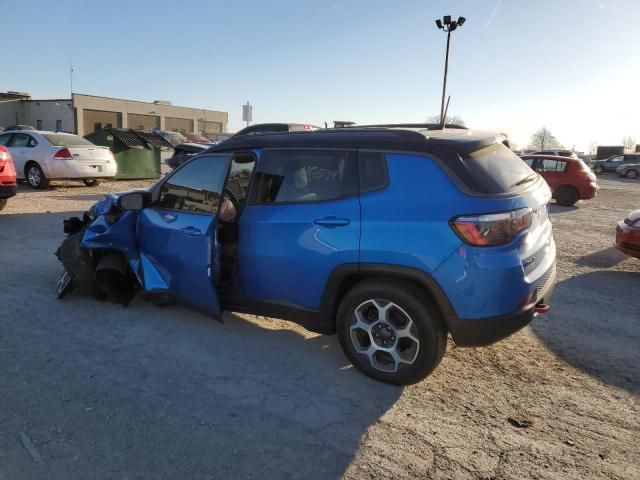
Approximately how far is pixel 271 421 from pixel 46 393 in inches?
60.3

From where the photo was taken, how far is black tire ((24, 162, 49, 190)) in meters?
12.4

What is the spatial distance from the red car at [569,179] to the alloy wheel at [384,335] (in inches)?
496

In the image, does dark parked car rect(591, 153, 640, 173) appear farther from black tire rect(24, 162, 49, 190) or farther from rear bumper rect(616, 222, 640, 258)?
black tire rect(24, 162, 49, 190)

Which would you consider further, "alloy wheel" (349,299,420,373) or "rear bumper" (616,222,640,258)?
"rear bumper" (616,222,640,258)

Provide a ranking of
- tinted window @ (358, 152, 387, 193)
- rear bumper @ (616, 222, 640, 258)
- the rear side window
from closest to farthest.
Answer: tinted window @ (358, 152, 387, 193), rear bumper @ (616, 222, 640, 258), the rear side window

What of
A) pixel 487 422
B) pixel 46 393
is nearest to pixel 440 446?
pixel 487 422

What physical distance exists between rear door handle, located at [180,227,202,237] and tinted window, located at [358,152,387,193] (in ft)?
4.79

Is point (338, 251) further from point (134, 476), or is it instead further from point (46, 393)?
point (46, 393)

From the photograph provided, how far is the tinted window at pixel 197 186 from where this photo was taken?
13.0 feet

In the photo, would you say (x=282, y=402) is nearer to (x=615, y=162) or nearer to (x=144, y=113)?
(x=615, y=162)

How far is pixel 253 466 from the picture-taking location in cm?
245

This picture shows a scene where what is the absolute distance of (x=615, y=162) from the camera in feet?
119

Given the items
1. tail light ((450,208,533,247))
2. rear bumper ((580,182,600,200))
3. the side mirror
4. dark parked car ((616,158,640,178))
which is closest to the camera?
tail light ((450,208,533,247))

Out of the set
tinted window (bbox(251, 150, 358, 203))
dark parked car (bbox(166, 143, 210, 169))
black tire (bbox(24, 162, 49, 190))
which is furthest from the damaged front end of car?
black tire (bbox(24, 162, 49, 190))
